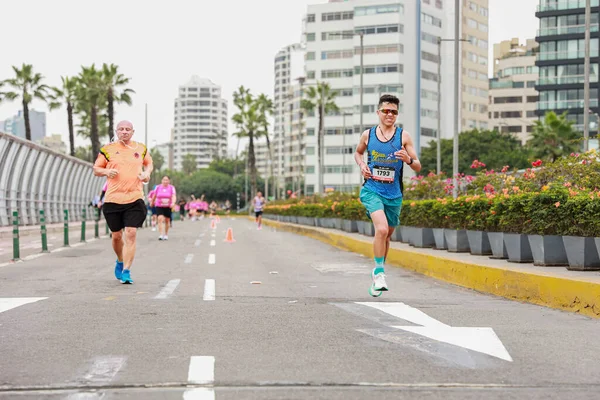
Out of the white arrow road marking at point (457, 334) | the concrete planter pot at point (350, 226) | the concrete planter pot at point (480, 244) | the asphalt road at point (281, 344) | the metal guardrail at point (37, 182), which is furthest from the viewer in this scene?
the metal guardrail at point (37, 182)

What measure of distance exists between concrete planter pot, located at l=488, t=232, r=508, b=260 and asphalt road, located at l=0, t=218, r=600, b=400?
2.27 meters

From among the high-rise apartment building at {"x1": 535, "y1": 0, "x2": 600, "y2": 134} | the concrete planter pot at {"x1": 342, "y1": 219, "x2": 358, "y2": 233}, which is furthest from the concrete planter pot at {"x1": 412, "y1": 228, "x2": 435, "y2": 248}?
the high-rise apartment building at {"x1": 535, "y1": 0, "x2": 600, "y2": 134}

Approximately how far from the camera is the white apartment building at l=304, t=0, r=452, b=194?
114562mm

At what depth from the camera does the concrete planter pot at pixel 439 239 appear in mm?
16328

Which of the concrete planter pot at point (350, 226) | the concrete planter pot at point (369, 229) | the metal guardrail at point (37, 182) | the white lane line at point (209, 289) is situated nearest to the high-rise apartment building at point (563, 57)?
the metal guardrail at point (37, 182)

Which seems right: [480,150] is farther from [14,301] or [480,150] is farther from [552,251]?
[14,301]

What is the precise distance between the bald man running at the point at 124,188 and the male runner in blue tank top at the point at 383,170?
3.14 m

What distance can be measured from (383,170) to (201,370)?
4.66m

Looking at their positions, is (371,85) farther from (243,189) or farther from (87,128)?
(243,189)

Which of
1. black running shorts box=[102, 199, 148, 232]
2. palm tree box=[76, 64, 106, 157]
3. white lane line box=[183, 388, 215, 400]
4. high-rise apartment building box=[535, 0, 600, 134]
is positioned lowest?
white lane line box=[183, 388, 215, 400]

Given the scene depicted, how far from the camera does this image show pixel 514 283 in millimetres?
10359

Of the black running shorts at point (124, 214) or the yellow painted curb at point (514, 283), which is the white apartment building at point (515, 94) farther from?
the black running shorts at point (124, 214)

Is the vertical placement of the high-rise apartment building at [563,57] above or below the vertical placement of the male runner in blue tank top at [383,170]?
above

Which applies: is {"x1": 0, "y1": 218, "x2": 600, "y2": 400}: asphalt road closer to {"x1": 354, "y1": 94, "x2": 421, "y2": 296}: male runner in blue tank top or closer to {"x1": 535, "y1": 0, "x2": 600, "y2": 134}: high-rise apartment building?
{"x1": 354, "y1": 94, "x2": 421, "y2": 296}: male runner in blue tank top
